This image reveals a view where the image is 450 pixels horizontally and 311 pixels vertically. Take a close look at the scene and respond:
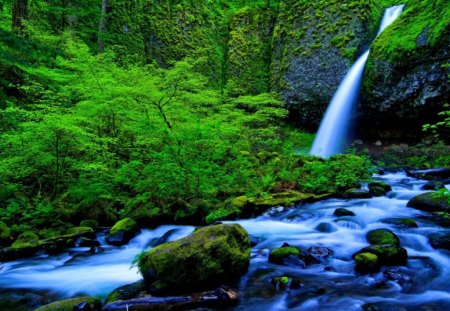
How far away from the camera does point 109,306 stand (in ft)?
11.2

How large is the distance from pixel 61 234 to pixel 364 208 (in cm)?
641

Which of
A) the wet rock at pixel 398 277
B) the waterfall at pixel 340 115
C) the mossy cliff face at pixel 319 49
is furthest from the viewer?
the mossy cliff face at pixel 319 49

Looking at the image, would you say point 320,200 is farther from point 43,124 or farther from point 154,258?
point 43,124

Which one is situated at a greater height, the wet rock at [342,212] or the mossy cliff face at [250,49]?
the mossy cliff face at [250,49]

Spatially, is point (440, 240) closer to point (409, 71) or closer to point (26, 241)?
point (26, 241)

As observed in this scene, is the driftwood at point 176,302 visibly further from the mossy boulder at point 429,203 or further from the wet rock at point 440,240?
the mossy boulder at point 429,203

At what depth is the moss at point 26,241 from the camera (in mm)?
5547

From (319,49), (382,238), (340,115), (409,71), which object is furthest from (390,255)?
(319,49)

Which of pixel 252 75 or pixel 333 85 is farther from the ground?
pixel 252 75

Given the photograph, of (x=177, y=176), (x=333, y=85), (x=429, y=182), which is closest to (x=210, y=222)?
(x=177, y=176)

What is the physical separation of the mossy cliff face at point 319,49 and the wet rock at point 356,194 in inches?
360

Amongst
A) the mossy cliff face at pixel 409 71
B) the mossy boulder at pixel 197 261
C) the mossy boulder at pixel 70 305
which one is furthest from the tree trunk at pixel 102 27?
the mossy cliff face at pixel 409 71

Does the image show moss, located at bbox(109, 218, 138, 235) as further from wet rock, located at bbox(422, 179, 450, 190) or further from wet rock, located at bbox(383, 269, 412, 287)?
wet rock, located at bbox(422, 179, 450, 190)

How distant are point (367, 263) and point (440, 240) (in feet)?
5.79
